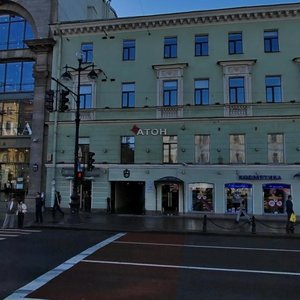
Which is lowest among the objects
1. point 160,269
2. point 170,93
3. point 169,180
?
point 160,269

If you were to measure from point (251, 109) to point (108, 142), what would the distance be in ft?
34.6

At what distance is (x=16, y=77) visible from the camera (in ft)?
105

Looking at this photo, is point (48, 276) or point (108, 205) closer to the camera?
point (48, 276)

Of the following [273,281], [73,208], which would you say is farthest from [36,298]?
[73,208]

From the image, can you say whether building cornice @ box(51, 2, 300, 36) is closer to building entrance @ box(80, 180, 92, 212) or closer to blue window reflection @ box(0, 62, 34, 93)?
blue window reflection @ box(0, 62, 34, 93)

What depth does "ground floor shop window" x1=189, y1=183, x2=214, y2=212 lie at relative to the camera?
26672 millimetres

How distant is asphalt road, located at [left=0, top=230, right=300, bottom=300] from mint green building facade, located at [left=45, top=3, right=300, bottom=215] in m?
11.6

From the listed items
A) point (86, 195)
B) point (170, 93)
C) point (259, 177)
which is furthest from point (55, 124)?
point (259, 177)

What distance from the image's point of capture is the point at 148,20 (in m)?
28.8

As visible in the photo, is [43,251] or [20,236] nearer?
[43,251]

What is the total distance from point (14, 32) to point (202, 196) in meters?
21.0

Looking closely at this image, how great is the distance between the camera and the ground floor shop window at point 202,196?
26.7 metres

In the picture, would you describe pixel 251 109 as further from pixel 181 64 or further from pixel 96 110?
pixel 96 110

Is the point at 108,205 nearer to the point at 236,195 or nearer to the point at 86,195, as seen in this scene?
the point at 86,195
